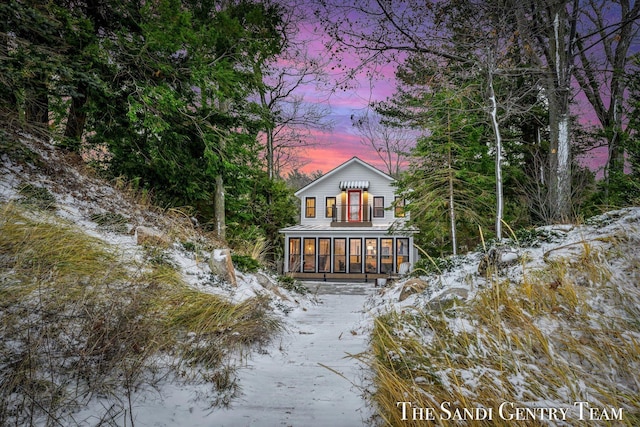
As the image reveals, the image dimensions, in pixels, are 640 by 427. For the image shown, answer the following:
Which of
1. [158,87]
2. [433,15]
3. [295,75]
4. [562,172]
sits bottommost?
[562,172]

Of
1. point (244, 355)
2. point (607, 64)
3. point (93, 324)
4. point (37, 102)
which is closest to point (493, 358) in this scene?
point (244, 355)

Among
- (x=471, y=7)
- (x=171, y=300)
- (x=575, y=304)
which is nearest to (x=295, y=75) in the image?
(x=471, y=7)

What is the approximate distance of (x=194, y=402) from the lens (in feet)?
7.66

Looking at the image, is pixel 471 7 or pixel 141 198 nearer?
pixel 471 7

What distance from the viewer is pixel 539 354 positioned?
2.07m

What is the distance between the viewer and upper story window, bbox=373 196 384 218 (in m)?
19.7

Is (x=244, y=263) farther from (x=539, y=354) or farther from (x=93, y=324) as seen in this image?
(x=539, y=354)

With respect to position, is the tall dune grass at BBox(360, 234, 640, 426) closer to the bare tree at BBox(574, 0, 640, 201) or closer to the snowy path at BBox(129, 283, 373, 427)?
the snowy path at BBox(129, 283, 373, 427)

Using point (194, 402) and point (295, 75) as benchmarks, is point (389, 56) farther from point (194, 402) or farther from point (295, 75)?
point (295, 75)

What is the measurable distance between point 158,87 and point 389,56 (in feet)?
16.2

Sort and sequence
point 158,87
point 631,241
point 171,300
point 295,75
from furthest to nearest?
point 295,75
point 158,87
point 171,300
point 631,241

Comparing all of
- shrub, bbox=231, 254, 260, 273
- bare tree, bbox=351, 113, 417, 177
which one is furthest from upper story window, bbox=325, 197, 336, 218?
shrub, bbox=231, 254, 260, 273

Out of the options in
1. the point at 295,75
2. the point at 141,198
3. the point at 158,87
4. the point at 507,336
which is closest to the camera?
the point at 507,336

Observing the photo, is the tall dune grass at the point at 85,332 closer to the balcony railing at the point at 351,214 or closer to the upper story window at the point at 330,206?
the balcony railing at the point at 351,214
